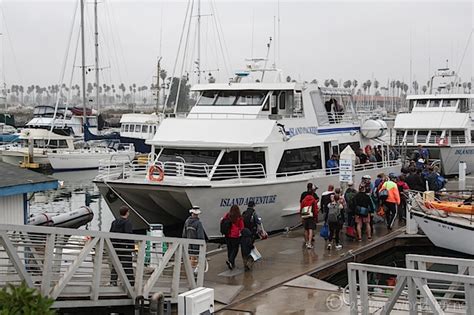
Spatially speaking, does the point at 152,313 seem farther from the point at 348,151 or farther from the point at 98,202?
the point at 98,202

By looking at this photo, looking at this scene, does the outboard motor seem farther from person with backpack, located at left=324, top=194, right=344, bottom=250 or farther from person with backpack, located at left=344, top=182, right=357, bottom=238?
person with backpack, located at left=344, top=182, right=357, bottom=238

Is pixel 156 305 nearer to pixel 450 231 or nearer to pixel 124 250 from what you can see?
pixel 124 250

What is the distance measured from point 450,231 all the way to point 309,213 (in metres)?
3.09

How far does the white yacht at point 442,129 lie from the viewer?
3072 centimetres

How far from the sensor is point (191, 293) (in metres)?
8.00

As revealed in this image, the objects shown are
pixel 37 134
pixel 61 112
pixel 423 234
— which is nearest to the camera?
pixel 423 234

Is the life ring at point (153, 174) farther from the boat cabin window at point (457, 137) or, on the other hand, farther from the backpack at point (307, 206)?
the boat cabin window at point (457, 137)

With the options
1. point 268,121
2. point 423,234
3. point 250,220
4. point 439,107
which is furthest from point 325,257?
point 439,107

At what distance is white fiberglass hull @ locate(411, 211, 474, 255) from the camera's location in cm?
1370

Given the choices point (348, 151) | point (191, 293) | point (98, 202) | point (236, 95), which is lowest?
point (98, 202)

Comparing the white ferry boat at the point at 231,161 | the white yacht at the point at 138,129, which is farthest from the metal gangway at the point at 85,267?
the white yacht at the point at 138,129

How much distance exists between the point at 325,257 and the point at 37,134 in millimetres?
33476

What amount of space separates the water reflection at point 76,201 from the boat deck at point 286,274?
33.0 feet

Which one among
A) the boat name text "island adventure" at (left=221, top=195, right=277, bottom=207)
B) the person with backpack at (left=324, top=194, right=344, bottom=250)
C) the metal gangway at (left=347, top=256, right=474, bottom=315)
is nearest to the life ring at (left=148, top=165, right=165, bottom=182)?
the boat name text "island adventure" at (left=221, top=195, right=277, bottom=207)
